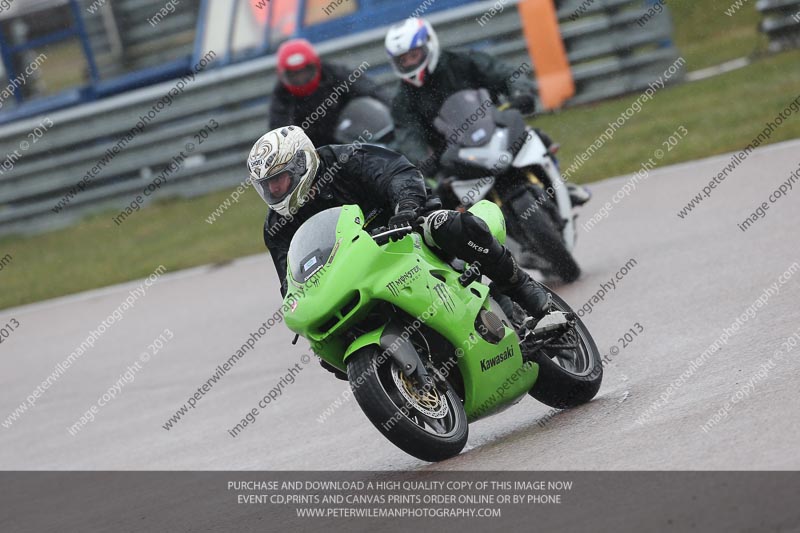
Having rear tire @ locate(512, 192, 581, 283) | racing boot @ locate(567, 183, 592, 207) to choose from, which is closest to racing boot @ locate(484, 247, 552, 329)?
rear tire @ locate(512, 192, 581, 283)

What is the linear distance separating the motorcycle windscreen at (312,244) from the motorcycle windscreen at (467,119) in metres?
3.60

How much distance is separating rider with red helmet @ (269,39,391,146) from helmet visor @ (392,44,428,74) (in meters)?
1.56

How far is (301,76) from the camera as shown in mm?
12336

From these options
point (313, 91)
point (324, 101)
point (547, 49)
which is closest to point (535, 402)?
point (324, 101)

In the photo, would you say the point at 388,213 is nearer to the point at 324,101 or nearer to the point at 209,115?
the point at 324,101

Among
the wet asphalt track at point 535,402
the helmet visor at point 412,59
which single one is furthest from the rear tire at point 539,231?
the helmet visor at point 412,59

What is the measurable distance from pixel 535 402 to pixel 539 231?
2516mm

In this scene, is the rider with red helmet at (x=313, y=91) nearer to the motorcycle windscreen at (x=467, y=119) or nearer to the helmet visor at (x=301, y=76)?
the helmet visor at (x=301, y=76)

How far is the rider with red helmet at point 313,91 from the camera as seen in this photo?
39.3ft

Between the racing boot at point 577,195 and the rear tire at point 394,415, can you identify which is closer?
the rear tire at point 394,415
